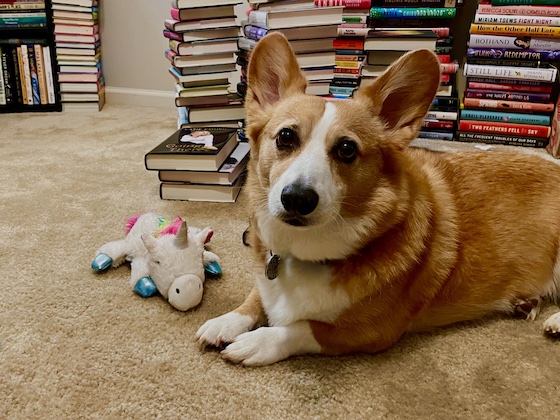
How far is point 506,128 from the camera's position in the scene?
2.92m

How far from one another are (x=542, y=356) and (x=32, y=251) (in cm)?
154

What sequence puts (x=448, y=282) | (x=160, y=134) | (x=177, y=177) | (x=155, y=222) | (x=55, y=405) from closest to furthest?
(x=55, y=405), (x=448, y=282), (x=155, y=222), (x=177, y=177), (x=160, y=134)

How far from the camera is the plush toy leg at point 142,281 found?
54.6 inches

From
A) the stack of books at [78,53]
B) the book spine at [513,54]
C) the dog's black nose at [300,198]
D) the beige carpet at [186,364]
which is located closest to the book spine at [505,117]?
the book spine at [513,54]

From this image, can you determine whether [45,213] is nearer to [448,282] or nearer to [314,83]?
[314,83]

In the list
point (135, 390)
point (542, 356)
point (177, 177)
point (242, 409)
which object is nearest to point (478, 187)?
point (542, 356)

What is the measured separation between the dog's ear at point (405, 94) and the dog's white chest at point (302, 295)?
15.3 inches

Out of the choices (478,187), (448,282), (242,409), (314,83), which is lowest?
(242,409)

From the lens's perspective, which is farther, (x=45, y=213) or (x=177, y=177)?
(x=177, y=177)

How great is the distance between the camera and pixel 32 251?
1615mm

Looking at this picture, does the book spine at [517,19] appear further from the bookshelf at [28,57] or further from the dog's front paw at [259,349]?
the bookshelf at [28,57]

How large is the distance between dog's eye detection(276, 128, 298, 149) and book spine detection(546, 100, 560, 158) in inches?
83.7

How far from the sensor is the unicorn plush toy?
1.33 m

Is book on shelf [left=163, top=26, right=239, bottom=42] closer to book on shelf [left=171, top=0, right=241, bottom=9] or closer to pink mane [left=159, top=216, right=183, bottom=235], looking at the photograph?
book on shelf [left=171, top=0, right=241, bottom=9]
